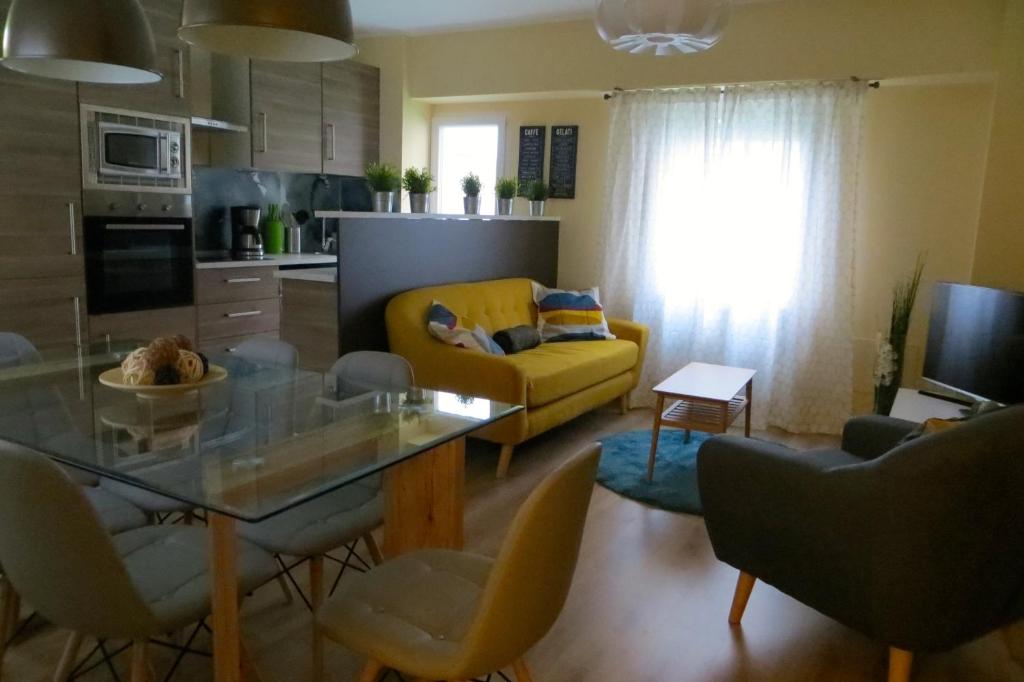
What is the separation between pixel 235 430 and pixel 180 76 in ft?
10.8

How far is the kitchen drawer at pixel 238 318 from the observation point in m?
4.77

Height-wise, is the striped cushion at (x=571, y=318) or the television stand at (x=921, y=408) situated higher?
the striped cushion at (x=571, y=318)

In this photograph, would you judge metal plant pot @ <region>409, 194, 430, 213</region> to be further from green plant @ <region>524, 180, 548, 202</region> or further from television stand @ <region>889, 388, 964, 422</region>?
television stand @ <region>889, 388, 964, 422</region>

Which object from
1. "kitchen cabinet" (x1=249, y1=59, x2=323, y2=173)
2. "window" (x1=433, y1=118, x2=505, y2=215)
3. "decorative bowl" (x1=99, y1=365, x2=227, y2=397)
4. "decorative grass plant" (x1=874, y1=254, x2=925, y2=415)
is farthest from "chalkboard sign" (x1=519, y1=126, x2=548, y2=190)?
"decorative bowl" (x1=99, y1=365, x2=227, y2=397)

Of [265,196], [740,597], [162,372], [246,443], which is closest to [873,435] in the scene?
[740,597]

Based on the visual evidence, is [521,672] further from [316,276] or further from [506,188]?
[506,188]

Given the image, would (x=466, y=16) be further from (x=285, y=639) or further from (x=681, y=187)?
(x=285, y=639)

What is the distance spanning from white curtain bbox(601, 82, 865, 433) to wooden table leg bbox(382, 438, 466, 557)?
3410 mm

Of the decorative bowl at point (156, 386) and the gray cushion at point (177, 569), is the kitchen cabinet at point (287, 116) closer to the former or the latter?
the decorative bowl at point (156, 386)

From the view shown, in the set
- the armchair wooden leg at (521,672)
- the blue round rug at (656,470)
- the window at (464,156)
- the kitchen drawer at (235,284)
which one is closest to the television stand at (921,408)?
the blue round rug at (656,470)

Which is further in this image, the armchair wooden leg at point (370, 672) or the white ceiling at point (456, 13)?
the white ceiling at point (456, 13)

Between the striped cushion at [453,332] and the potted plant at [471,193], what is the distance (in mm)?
1013

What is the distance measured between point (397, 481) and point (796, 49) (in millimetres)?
3911

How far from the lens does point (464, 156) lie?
20.4 ft
